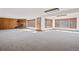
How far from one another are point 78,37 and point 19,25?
5.09 ft

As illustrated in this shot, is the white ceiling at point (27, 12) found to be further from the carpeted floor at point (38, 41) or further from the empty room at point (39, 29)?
the carpeted floor at point (38, 41)

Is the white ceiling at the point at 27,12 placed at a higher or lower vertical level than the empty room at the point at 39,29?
higher

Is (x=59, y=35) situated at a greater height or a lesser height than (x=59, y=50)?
greater

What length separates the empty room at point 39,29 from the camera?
2.83 metres

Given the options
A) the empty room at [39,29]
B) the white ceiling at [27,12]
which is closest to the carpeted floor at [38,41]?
the empty room at [39,29]

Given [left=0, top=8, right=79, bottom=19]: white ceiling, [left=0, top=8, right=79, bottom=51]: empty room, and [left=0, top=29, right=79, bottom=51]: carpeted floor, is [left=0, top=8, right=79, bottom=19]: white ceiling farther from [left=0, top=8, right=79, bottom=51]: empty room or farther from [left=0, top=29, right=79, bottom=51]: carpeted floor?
[left=0, top=29, right=79, bottom=51]: carpeted floor

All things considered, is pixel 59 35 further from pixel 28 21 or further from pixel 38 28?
pixel 28 21

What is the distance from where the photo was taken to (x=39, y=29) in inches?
120

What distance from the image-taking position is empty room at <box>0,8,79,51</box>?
2.83m

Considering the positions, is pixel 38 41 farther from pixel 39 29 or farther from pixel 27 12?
pixel 27 12

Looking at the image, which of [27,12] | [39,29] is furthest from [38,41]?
[27,12]
